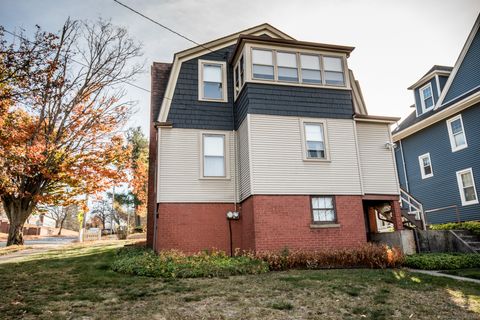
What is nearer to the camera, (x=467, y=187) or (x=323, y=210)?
(x=323, y=210)

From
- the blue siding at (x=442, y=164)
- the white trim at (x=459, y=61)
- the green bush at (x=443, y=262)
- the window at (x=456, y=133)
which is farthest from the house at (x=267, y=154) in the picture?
the white trim at (x=459, y=61)

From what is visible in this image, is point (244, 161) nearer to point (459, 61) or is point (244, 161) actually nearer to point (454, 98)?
point (454, 98)

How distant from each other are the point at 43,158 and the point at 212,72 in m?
9.62

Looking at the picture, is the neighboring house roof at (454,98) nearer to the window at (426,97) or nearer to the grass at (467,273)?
the window at (426,97)

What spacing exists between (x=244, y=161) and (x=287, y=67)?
4344 millimetres

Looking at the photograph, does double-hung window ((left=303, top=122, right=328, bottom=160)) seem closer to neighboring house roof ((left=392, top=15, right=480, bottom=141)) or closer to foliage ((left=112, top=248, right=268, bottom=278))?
foliage ((left=112, top=248, right=268, bottom=278))

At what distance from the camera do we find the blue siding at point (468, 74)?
19.5m

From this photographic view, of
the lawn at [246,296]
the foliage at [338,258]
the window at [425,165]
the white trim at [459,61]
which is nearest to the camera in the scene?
the lawn at [246,296]

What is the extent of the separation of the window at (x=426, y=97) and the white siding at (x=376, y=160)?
9.34 meters

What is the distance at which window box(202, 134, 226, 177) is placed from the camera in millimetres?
14836

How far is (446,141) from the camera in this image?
20.8m

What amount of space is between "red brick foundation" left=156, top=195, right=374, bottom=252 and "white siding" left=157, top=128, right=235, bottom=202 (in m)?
0.35

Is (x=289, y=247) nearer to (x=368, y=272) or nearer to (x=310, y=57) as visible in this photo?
(x=368, y=272)

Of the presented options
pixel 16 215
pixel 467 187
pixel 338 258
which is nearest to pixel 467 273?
pixel 338 258
